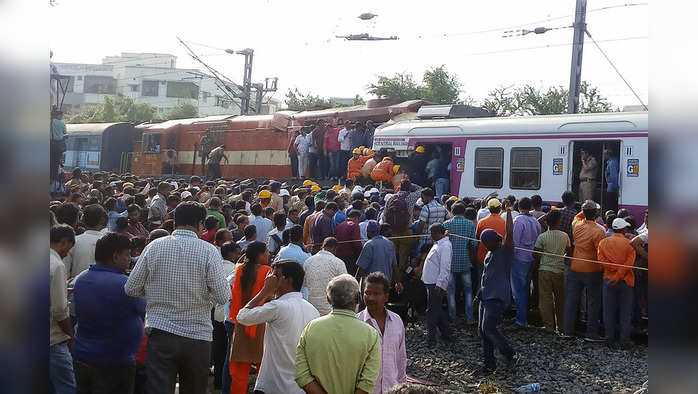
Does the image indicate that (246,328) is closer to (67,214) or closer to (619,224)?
(67,214)

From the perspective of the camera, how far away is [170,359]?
521 centimetres

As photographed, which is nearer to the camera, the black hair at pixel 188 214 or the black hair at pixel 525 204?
the black hair at pixel 188 214

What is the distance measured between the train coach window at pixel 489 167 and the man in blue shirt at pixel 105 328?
11.0m

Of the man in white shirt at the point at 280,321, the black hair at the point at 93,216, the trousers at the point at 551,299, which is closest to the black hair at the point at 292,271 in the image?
the man in white shirt at the point at 280,321

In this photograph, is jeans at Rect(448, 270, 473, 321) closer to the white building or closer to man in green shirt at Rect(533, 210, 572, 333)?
man in green shirt at Rect(533, 210, 572, 333)

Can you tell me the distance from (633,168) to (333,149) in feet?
27.8

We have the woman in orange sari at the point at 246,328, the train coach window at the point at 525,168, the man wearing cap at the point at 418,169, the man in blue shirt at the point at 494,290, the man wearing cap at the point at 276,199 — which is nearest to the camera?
the woman in orange sari at the point at 246,328

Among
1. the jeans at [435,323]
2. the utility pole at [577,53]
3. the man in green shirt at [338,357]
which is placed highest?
the utility pole at [577,53]

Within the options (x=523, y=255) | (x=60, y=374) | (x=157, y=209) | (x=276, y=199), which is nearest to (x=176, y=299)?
(x=60, y=374)

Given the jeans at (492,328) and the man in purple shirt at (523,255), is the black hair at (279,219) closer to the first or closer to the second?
the jeans at (492,328)

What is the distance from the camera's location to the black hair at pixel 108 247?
5236 millimetres

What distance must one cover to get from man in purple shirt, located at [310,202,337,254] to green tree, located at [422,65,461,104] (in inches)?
1548
